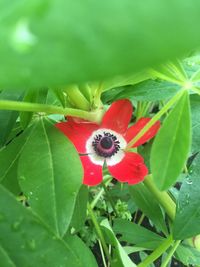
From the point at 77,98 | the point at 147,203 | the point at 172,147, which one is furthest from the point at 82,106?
the point at 147,203

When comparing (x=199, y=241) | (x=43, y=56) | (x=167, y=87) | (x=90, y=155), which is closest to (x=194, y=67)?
(x=167, y=87)

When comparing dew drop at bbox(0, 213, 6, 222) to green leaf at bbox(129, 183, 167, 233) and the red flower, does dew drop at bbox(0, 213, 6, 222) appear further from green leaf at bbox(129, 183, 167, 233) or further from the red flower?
green leaf at bbox(129, 183, 167, 233)

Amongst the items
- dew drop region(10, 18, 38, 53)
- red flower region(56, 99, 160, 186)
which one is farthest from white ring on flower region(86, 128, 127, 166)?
dew drop region(10, 18, 38, 53)

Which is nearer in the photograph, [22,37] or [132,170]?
[22,37]

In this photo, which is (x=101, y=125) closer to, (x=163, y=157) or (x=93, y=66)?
(x=163, y=157)

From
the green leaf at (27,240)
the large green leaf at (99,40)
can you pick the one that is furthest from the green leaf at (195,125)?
the large green leaf at (99,40)

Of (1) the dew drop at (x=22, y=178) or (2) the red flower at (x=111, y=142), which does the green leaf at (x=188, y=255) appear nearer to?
(2) the red flower at (x=111, y=142)

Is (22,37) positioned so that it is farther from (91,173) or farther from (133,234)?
(133,234)
